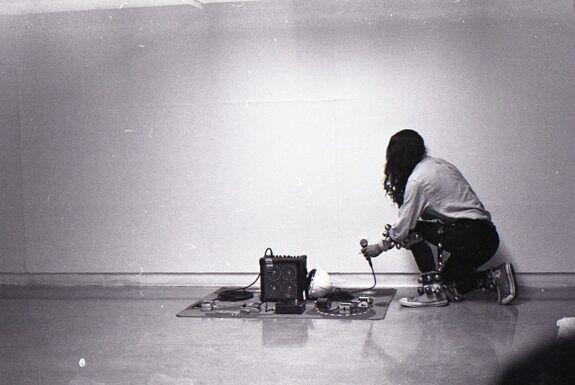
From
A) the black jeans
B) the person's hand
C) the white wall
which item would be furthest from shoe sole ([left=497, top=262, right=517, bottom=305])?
the person's hand

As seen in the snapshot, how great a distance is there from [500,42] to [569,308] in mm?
1956

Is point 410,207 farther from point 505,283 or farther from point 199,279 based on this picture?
point 199,279

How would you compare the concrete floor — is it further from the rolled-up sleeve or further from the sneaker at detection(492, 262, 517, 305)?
the rolled-up sleeve

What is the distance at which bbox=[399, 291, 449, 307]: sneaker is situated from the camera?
477cm

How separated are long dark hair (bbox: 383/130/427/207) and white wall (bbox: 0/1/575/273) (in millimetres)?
528

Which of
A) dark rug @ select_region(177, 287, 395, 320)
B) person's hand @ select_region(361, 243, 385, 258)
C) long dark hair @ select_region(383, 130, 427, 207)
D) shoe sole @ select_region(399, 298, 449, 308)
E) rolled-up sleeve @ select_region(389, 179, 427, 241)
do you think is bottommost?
dark rug @ select_region(177, 287, 395, 320)

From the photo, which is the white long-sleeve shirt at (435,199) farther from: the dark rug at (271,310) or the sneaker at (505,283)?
the dark rug at (271,310)

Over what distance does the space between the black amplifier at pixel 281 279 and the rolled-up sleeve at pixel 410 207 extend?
743mm

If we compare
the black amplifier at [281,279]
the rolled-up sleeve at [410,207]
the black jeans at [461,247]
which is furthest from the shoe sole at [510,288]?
the black amplifier at [281,279]

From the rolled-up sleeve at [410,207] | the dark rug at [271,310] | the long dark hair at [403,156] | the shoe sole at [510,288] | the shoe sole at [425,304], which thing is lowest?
the dark rug at [271,310]

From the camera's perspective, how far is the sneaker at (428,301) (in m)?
4.77

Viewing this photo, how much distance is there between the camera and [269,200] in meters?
5.64

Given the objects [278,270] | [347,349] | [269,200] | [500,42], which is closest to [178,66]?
[269,200]

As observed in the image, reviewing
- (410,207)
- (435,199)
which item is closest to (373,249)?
(410,207)
